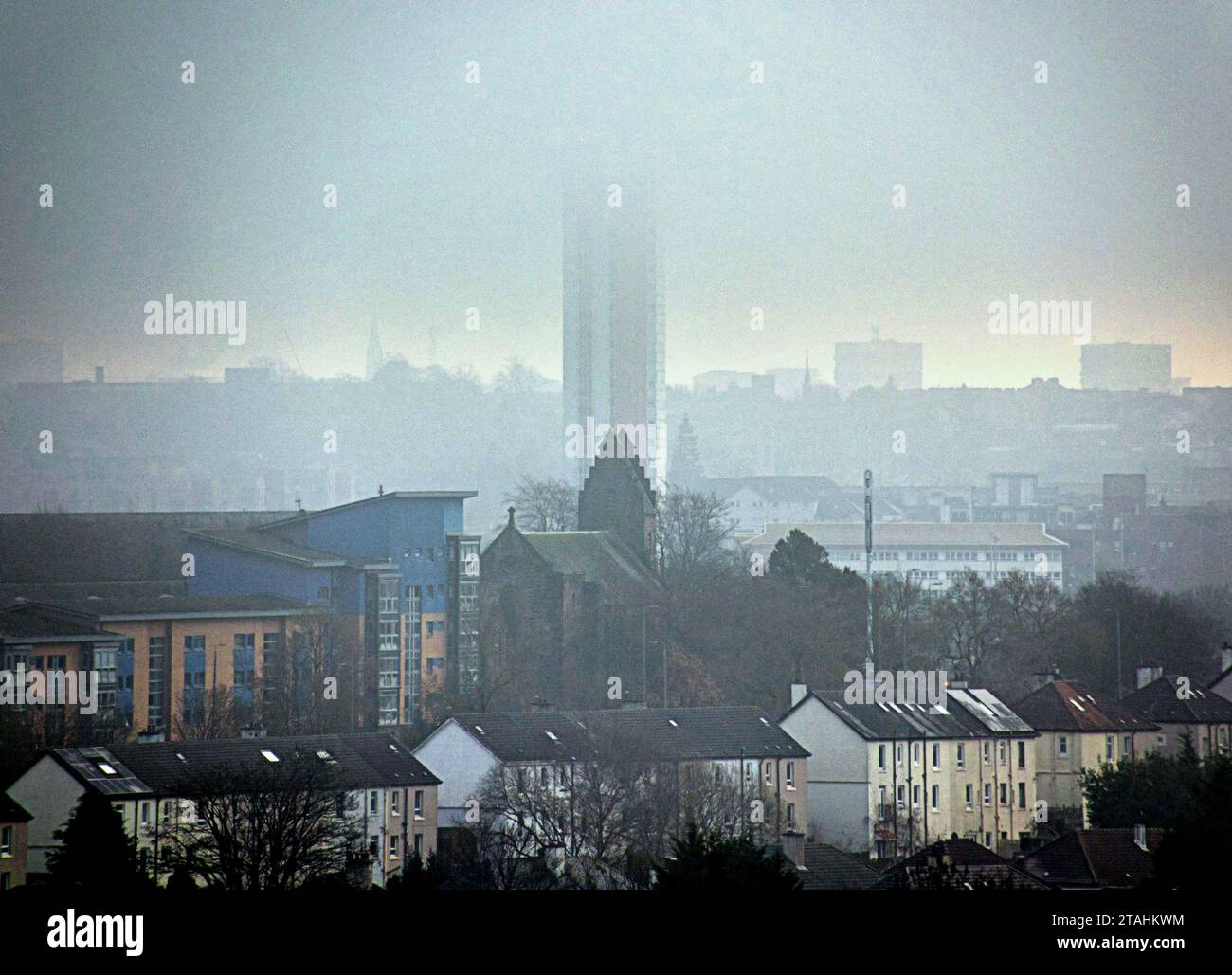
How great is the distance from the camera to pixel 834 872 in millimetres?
31094

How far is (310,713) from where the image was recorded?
4950cm

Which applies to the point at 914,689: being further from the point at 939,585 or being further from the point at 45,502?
the point at 939,585

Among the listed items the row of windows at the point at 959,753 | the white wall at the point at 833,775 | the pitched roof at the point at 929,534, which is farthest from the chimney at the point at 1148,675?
the pitched roof at the point at 929,534

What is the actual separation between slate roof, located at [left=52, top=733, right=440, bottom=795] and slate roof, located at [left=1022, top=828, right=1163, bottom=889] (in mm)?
10148

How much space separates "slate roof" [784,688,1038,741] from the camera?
44.2 m

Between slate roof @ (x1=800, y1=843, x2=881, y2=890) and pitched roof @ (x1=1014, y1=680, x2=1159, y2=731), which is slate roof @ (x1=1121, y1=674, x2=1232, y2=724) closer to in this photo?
pitched roof @ (x1=1014, y1=680, x2=1159, y2=731)

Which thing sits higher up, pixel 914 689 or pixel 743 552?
pixel 743 552

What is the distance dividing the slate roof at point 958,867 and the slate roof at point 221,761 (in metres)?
9.18

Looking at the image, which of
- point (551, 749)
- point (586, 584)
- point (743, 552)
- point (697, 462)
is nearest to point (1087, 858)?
point (551, 749)

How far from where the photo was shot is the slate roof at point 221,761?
3300 centimetres

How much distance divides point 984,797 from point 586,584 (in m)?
28.5

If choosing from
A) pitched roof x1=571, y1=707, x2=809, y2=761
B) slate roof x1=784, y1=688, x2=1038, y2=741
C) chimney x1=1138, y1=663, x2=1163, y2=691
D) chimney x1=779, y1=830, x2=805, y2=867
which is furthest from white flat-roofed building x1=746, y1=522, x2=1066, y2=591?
chimney x1=779, y1=830, x2=805, y2=867

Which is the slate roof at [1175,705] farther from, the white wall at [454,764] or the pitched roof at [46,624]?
the pitched roof at [46,624]
